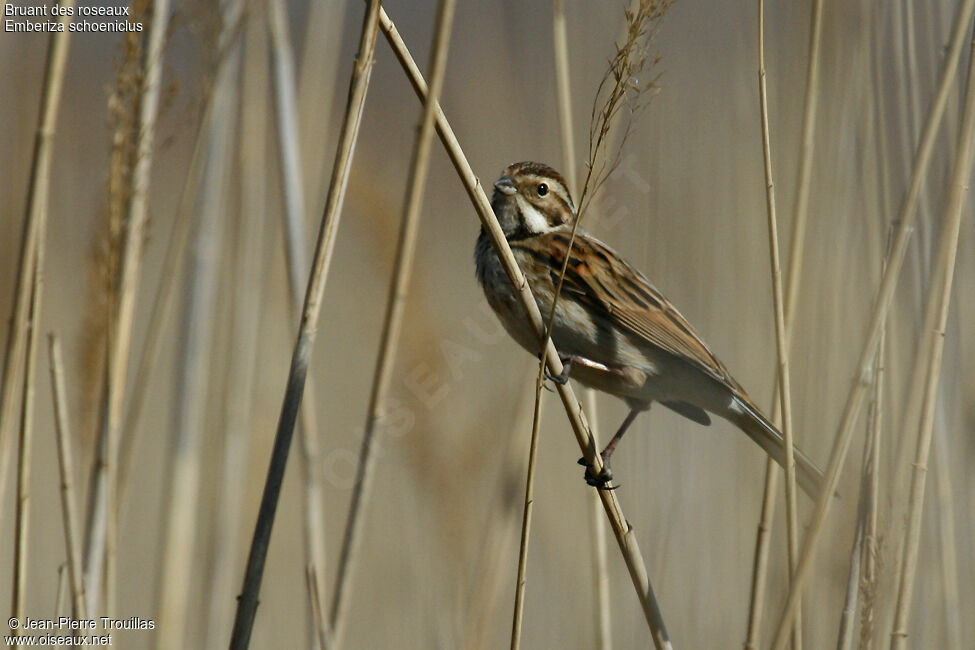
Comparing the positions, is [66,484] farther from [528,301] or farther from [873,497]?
[873,497]

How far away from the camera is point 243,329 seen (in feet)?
9.38

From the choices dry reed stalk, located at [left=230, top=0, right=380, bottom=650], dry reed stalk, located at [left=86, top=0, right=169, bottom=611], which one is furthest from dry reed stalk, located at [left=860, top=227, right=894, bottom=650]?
dry reed stalk, located at [left=86, top=0, right=169, bottom=611]

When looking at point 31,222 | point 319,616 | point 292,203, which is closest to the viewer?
point 31,222

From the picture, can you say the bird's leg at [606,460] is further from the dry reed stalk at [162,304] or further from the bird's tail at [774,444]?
the dry reed stalk at [162,304]

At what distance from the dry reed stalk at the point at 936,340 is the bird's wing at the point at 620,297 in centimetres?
75

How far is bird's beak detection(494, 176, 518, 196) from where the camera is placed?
2.95 m

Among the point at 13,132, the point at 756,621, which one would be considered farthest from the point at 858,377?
the point at 13,132

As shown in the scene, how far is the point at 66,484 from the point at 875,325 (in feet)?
5.94

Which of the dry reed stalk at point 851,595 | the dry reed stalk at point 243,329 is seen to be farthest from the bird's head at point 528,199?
the dry reed stalk at point 851,595

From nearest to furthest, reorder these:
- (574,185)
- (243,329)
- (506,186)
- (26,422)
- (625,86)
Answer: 1. (625,86)
2. (26,422)
3. (574,185)
4. (243,329)
5. (506,186)

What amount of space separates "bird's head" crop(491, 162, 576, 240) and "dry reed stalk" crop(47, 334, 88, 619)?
1.44 metres

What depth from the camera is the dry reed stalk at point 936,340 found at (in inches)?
78.7

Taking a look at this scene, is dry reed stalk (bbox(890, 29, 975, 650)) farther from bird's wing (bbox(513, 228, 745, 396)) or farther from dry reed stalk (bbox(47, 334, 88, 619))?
dry reed stalk (bbox(47, 334, 88, 619))

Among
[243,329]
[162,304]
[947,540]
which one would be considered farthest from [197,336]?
[947,540]
